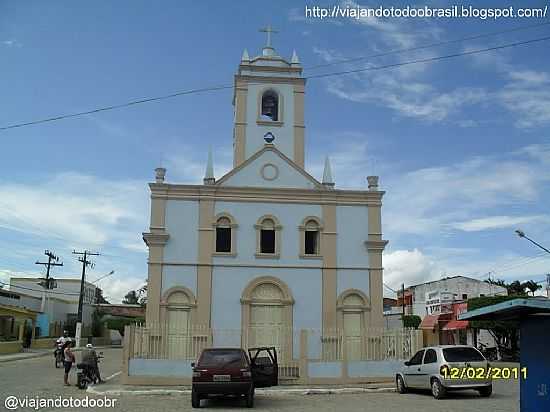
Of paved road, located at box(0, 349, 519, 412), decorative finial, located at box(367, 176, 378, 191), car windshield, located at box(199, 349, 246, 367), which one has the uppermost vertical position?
decorative finial, located at box(367, 176, 378, 191)

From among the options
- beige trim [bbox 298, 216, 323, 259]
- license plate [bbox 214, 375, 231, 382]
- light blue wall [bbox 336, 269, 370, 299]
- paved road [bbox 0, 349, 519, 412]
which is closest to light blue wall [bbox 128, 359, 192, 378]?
paved road [bbox 0, 349, 519, 412]

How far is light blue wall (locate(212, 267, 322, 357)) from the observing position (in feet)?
85.2

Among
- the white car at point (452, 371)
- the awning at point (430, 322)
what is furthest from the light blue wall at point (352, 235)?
the awning at point (430, 322)

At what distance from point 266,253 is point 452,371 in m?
11.6

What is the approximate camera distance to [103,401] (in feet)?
53.1

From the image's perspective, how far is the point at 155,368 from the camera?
21188 millimetres

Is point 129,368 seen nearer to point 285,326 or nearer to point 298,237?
point 285,326

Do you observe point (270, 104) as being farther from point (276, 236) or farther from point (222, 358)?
point (222, 358)

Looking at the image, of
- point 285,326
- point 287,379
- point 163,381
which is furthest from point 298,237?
point 163,381

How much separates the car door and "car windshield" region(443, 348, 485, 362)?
1113mm

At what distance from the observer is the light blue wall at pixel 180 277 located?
2598cm

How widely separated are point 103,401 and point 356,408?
20.9 ft

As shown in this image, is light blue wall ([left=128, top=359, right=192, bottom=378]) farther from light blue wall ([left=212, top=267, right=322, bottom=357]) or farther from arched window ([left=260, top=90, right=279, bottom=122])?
arched window ([left=260, top=90, right=279, bottom=122])

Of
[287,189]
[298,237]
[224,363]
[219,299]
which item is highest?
[287,189]
